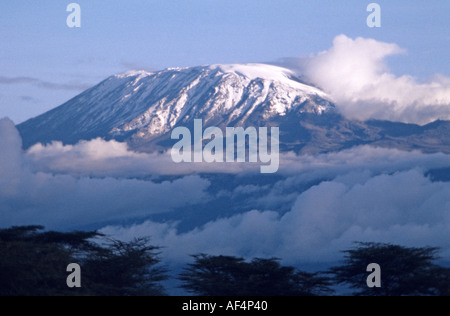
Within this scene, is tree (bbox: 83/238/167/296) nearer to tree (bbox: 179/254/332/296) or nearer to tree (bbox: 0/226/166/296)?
tree (bbox: 0/226/166/296)

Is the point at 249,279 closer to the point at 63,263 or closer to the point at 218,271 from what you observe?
the point at 218,271

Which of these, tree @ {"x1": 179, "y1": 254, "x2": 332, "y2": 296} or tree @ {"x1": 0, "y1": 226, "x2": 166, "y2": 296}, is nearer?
tree @ {"x1": 0, "y1": 226, "x2": 166, "y2": 296}

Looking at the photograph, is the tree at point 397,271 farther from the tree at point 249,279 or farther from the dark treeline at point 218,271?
the tree at point 249,279

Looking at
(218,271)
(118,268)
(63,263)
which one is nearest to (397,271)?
(218,271)

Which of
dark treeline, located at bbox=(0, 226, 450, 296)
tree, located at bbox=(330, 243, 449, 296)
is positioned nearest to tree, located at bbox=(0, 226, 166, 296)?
dark treeline, located at bbox=(0, 226, 450, 296)
